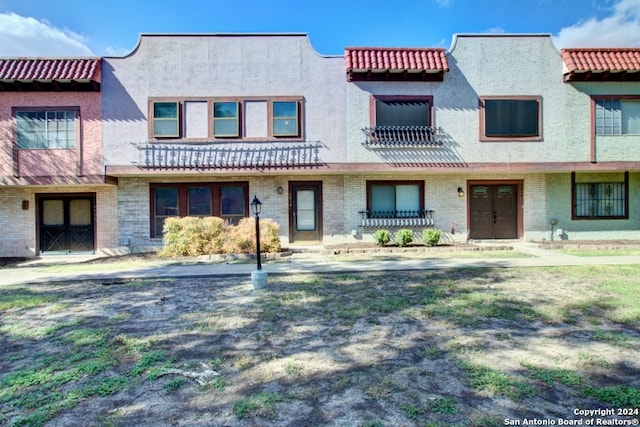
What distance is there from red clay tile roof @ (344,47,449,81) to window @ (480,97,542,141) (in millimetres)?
2326

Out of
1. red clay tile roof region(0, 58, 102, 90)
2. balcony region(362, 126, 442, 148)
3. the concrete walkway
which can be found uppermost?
red clay tile roof region(0, 58, 102, 90)

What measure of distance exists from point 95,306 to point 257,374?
410 cm

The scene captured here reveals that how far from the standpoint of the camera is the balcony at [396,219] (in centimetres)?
1391

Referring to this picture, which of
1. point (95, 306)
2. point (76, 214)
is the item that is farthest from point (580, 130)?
point (76, 214)

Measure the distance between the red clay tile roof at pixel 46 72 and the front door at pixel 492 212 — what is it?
15068 mm

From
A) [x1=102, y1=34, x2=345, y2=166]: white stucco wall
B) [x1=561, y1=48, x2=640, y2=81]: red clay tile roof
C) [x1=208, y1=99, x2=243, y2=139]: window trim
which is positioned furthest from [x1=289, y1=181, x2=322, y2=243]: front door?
[x1=561, y1=48, x2=640, y2=81]: red clay tile roof

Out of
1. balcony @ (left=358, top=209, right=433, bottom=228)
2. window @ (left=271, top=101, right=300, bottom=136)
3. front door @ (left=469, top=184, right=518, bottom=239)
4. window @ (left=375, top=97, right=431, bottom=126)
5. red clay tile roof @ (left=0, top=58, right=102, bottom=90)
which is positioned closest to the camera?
red clay tile roof @ (left=0, top=58, right=102, bottom=90)

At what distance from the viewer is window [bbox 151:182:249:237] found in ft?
46.1

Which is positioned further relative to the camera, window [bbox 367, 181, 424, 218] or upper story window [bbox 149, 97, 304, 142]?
Answer: window [bbox 367, 181, 424, 218]

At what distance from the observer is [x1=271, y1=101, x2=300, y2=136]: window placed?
533 inches

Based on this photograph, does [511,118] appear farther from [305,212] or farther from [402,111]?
[305,212]

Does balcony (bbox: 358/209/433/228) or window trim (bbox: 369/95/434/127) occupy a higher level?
window trim (bbox: 369/95/434/127)

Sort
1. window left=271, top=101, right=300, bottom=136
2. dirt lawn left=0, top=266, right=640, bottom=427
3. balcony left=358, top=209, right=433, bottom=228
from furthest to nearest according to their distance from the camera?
balcony left=358, top=209, right=433, bottom=228, window left=271, top=101, right=300, bottom=136, dirt lawn left=0, top=266, right=640, bottom=427

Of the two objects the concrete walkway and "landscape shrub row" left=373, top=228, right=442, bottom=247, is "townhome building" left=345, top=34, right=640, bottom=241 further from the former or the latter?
the concrete walkway
